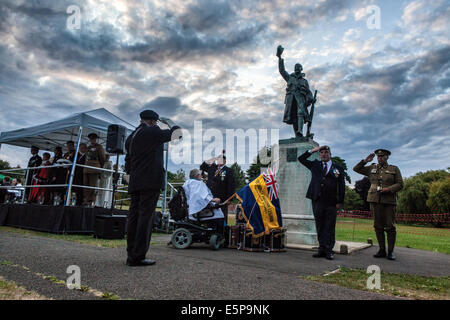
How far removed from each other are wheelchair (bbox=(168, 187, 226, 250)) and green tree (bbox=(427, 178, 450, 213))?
161ft

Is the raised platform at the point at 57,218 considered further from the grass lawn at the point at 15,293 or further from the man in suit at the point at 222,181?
the grass lawn at the point at 15,293

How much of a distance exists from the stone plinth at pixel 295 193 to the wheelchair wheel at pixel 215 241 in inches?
99.1

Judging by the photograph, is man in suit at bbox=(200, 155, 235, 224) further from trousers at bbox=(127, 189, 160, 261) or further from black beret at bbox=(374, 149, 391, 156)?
trousers at bbox=(127, 189, 160, 261)

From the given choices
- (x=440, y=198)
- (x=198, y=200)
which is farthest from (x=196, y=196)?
(x=440, y=198)

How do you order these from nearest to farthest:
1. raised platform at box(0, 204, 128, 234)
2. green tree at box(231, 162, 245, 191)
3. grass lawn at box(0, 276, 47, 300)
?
grass lawn at box(0, 276, 47, 300) → raised platform at box(0, 204, 128, 234) → green tree at box(231, 162, 245, 191)

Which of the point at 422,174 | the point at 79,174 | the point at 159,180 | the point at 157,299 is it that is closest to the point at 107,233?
the point at 79,174

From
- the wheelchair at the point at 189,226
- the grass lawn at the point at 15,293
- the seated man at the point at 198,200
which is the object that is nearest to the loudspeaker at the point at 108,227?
the wheelchair at the point at 189,226

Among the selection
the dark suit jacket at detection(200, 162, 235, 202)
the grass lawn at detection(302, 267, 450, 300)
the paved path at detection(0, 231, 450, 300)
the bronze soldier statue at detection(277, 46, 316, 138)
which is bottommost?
the grass lawn at detection(302, 267, 450, 300)

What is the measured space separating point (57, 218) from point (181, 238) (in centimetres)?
353

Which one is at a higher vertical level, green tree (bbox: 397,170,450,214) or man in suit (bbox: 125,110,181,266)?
green tree (bbox: 397,170,450,214)

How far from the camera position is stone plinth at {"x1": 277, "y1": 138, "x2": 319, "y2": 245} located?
7562mm

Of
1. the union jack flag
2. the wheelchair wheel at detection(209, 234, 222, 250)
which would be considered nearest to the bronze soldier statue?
the union jack flag

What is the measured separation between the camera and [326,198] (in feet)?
18.2
